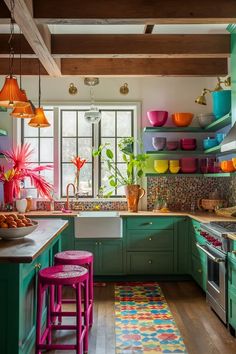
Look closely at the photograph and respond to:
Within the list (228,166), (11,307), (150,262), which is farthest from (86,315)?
(228,166)

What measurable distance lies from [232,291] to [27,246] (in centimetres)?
176

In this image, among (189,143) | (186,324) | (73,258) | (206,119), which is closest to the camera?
(73,258)

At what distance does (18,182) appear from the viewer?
17.3ft

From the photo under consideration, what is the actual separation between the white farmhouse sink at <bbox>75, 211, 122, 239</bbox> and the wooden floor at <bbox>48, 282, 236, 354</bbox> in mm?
658

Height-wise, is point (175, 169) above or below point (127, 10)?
below

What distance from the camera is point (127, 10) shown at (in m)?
3.15

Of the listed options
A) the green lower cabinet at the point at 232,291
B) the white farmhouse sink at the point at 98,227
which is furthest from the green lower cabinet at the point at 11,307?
the white farmhouse sink at the point at 98,227

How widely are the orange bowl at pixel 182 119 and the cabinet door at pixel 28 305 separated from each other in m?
3.14

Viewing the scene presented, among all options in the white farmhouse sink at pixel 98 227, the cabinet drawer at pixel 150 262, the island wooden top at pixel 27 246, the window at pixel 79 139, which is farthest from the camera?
the window at pixel 79 139

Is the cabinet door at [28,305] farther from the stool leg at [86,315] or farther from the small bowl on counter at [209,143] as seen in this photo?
the small bowl on counter at [209,143]

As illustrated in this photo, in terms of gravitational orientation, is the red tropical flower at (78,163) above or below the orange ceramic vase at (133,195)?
above

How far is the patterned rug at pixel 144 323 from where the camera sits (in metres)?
2.99

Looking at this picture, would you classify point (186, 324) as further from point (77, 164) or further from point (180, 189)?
point (77, 164)

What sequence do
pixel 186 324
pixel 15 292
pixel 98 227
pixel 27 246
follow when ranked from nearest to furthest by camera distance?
1. pixel 15 292
2. pixel 27 246
3. pixel 186 324
4. pixel 98 227
